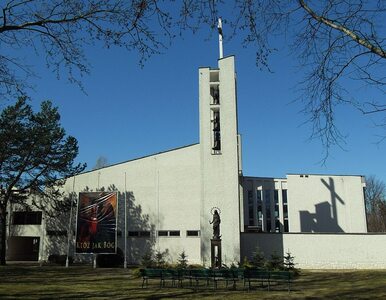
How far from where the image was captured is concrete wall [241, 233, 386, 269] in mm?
29797

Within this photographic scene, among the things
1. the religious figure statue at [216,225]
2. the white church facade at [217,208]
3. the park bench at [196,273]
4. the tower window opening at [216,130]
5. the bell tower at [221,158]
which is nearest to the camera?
the park bench at [196,273]

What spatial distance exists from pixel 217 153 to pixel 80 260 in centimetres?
1556

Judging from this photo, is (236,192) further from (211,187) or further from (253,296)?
(253,296)

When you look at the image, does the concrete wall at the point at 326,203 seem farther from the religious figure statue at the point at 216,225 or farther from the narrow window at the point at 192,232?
the religious figure statue at the point at 216,225

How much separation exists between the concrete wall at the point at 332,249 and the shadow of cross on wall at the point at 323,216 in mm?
11434

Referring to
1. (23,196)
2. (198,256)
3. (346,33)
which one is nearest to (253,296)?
(346,33)

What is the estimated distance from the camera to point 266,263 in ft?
75.8

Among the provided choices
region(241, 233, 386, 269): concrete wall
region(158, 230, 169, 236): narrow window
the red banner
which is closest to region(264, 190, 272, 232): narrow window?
region(158, 230, 169, 236): narrow window

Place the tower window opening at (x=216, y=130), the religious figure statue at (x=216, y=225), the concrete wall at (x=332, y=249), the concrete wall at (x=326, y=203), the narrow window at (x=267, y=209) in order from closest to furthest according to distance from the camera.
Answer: the religious figure statue at (x=216, y=225), the concrete wall at (x=332, y=249), the tower window opening at (x=216, y=130), the concrete wall at (x=326, y=203), the narrow window at (x=267, y=209)

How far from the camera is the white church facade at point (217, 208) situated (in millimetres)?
29938

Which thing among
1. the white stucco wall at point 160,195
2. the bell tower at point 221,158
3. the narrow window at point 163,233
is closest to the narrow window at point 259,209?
the white stucco wall at point 160,195

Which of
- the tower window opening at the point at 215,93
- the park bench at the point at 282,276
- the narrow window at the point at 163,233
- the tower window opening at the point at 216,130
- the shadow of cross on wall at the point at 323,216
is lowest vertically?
the park bench at the point at 282,276

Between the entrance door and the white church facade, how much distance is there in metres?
0.10

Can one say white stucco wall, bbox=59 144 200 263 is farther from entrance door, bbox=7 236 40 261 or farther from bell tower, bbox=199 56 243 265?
entrance door, bbox=7 236 40 261
